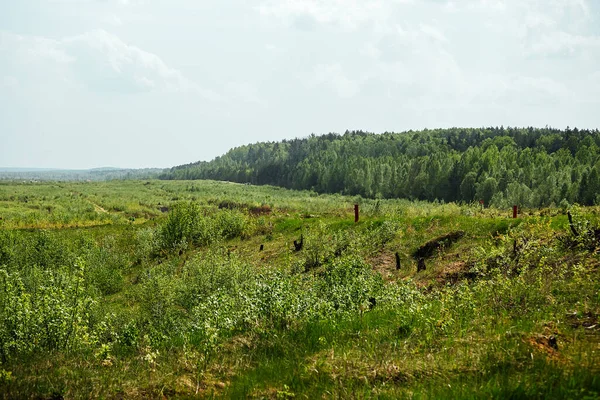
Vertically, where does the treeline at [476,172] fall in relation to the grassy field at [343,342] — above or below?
above

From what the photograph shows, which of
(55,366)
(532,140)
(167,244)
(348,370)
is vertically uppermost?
(532,140)

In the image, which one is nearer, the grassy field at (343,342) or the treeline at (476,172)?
the grassy field at (343,342)

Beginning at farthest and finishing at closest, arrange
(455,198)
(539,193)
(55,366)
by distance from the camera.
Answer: (455,198), (539,193), (55,366)

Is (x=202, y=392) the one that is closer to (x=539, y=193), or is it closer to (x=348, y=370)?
(x=348, y=370)

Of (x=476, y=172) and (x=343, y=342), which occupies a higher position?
(x=476, y=172)

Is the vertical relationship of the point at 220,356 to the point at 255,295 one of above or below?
below

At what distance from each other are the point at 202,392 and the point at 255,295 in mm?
2404

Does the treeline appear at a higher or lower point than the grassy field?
higher

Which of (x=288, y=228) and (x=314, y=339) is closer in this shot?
(x=314, y=339)

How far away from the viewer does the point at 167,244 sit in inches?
1173

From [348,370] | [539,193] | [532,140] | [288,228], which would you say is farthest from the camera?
[532,140]

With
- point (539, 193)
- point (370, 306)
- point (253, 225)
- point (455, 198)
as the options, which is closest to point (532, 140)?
point (455, 198)

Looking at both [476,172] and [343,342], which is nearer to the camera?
[343,342]

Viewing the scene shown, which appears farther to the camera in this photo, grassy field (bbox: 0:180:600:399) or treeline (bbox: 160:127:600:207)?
treeline (bbox: 160:127:600:207)
